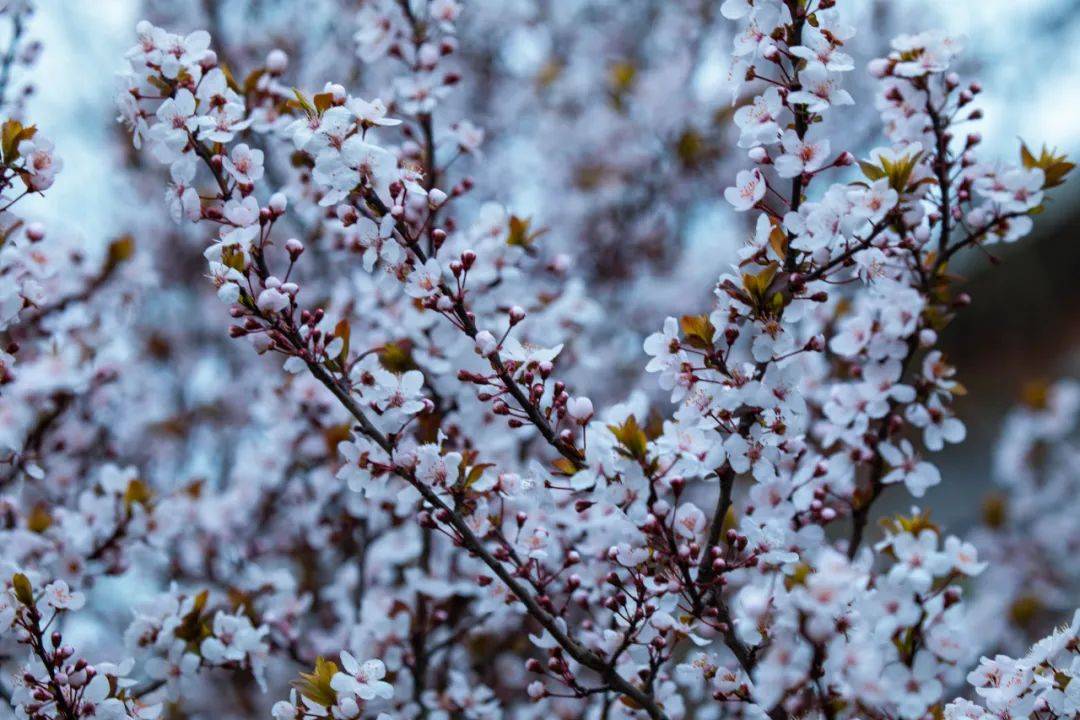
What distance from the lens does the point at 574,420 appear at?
7.75ft

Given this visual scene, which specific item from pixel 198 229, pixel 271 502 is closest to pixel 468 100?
pixel 198 229

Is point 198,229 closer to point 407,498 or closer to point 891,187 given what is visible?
point 407,498

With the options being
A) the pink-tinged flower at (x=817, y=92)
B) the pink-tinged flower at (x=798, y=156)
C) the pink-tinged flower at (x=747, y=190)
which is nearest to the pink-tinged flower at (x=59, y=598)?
the pink-tinged flower at (x=747, y=190)

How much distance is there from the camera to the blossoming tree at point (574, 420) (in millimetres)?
2246

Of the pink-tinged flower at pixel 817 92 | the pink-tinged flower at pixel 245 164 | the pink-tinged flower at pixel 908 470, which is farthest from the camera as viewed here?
the pink-tinged flower at pixel 908 470

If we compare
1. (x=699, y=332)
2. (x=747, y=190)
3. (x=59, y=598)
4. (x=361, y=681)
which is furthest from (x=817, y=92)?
(x=59, y=598)

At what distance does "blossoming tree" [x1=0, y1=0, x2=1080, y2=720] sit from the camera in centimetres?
225

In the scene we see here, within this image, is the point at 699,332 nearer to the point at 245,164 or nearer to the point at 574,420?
the point at 574,420

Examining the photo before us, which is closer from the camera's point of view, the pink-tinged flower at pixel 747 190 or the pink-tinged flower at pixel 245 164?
the pink-tinged flower at pixel 747 190

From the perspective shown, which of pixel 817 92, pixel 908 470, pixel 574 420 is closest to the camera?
pixel 817 92

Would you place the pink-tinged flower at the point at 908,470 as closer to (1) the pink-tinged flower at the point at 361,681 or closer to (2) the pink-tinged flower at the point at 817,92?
(2) the pink-tinged flower at the point at 817,92

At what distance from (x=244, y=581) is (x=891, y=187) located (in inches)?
121

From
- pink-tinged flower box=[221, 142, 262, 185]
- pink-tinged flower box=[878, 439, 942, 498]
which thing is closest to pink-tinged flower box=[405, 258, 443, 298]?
pink-tinged flower box=[221, 142, 262, 185]

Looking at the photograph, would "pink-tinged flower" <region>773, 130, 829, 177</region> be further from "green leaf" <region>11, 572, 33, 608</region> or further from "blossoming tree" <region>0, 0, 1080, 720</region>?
"green leaf" <region>11, 572, 33, 608</region>
